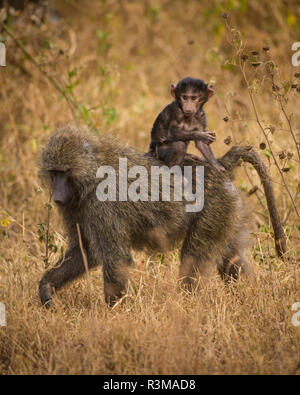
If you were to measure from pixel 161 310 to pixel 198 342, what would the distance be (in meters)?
0.50

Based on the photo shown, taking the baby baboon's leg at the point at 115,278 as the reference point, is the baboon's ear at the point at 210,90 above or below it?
above

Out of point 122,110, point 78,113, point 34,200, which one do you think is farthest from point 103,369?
point 122,110

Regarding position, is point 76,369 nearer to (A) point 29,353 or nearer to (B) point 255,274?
→ (A) point 29,353

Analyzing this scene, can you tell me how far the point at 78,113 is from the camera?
17.1 ft

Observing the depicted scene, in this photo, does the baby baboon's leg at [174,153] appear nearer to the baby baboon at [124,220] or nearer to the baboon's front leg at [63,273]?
the baby baboon at [124,220]

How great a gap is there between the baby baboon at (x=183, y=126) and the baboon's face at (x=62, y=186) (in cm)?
65

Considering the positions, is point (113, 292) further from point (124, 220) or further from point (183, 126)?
point (183, 126)

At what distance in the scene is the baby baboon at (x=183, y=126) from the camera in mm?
3471

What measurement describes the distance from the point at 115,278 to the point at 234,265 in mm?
785

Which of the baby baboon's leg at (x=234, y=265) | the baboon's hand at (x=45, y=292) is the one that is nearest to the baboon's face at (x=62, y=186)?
the baboon's hand at (x=45, y=292)

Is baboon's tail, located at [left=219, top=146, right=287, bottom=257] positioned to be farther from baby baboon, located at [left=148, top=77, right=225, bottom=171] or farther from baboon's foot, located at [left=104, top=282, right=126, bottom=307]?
baboon's foot, located at [left=104, top=282, right=126, bottom=307]

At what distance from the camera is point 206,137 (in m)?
3.47

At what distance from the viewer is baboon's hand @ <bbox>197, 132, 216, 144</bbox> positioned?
11.4ft

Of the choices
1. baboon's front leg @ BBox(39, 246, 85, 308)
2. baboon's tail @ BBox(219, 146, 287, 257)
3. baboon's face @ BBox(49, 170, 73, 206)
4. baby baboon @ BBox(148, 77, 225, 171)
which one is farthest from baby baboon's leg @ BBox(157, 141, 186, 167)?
baboon's front leg @ BBox(39, 246, 85, 308)
